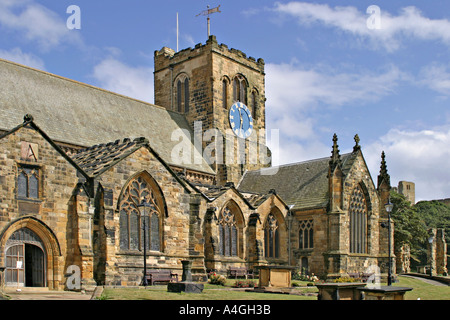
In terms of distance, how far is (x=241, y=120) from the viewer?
177ft

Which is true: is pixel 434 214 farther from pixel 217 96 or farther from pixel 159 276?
pixel 159 276

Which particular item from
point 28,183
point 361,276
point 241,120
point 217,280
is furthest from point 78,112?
point 361,276

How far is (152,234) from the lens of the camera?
104 ft

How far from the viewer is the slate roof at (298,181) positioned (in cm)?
4378

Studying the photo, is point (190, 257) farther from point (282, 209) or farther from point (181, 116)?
point (181, 116)

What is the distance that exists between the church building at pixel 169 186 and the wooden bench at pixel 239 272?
628mm

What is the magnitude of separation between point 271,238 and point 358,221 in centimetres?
638

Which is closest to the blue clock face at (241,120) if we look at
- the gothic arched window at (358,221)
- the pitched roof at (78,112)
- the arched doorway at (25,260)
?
the pitched roof at (78,112)

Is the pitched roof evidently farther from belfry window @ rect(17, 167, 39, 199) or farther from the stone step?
the stone step

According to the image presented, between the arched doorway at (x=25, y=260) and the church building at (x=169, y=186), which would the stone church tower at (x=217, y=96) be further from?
the arched doorway at (x=25, y=260)

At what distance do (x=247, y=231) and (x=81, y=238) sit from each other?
15.4m
